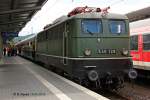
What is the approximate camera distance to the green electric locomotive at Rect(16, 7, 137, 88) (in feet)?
45.6

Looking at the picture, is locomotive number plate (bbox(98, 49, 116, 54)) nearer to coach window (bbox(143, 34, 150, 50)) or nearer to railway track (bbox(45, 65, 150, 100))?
railway track (bbox(45, 65, 150, 100))

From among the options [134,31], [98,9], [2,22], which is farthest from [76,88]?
[2,22]

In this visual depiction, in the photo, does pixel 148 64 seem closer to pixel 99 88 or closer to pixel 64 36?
pixel 99 88

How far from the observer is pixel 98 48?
556 inches

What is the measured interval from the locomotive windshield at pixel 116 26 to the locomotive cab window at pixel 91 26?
17.6 inches

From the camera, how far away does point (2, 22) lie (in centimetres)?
4312

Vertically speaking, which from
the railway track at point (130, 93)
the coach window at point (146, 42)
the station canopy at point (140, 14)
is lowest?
the railway track at point (130, 93)

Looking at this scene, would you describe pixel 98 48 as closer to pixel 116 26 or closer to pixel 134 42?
pixel 116 26

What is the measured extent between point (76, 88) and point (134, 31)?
7.00 metres

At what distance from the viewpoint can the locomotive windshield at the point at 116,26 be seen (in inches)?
575

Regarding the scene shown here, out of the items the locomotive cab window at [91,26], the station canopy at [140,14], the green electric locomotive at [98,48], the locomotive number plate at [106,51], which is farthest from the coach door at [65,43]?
the station canopy at [140,14]

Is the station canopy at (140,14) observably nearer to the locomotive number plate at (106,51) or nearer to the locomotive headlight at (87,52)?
the locomotive number plate at (106,51)

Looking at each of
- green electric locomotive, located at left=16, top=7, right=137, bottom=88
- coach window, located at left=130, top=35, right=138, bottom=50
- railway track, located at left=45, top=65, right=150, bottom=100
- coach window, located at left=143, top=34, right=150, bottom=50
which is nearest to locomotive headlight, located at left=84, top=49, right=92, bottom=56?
green electric locomotive, located at left=16, top=7, right=137, bottom=88

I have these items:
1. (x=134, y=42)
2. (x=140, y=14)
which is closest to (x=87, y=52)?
(x=134, y=42)
